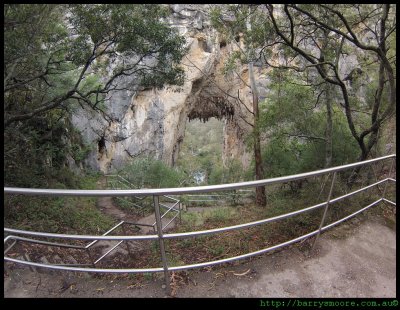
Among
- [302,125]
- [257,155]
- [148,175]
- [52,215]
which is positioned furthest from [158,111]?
[52,215]

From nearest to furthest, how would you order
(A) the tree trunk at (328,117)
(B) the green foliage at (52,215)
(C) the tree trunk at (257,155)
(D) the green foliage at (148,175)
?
(B) the green foliage at (52,215)
(A) the tree trunk at (328,117)
(C) the tree trunk at (257,155)
(D) the green foliage at (148,175)

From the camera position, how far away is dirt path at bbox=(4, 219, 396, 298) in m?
2.04

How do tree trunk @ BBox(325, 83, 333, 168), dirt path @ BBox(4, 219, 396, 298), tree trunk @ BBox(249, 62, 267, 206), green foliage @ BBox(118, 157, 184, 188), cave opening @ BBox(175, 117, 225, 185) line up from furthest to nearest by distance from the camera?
1. cave opening @ BBox(175, 117, 225, 185)
2. green foliage @ BBox(118, 157, 184, 188)
3. tree trunk @ BBox(249, 62, 267, 206)
4. tree trunk @ BBox(325, 83, 333, 168)
5. dirt path @ BBox(4, 219, 396, 298)

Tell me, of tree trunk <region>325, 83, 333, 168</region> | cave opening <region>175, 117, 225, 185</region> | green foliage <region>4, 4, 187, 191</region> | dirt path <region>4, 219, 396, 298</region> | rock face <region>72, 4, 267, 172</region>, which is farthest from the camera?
cave opening <region>175, 117, 225, 185</region>

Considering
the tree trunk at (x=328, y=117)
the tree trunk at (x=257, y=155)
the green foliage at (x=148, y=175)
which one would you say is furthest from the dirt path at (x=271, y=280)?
the green foliage at (x=148, y=175)

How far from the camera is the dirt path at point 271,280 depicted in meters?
2.04

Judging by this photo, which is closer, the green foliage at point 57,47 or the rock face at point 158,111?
the green foliage at point 57,47

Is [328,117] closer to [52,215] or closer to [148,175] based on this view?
[148,175]

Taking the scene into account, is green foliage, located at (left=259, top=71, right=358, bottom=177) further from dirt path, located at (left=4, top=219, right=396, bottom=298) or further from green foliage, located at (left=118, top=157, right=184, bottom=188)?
dirt path, located at (left=4, top=219, right=396, bottom=298)

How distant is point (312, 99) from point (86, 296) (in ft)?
29.8

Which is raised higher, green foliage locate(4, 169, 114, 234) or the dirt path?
the dirt path

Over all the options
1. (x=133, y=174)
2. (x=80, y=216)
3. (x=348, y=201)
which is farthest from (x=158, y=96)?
(x=348, y=201)

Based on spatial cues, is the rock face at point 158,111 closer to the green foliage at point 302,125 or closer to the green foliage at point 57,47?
the green foliage at point 302,125

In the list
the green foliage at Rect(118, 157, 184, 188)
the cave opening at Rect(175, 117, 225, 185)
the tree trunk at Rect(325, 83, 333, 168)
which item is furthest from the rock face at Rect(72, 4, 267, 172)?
the tree trunk at Rect(325, 83, 333, 168)
